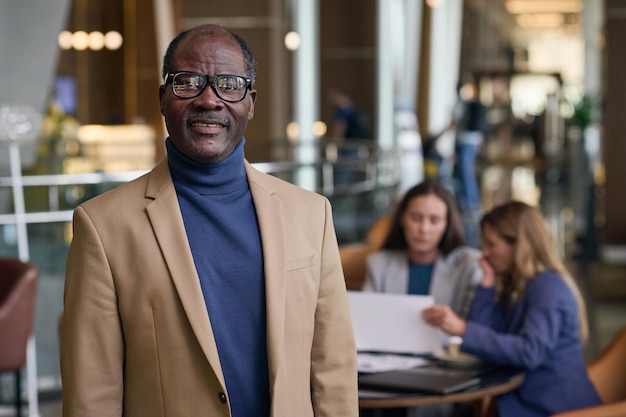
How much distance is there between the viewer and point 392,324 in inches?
149

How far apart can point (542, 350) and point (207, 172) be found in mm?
2121

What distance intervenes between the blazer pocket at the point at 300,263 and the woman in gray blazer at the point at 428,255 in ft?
8.00

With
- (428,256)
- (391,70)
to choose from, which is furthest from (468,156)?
(428,256)

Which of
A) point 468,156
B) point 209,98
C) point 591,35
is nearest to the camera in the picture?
point 209,98

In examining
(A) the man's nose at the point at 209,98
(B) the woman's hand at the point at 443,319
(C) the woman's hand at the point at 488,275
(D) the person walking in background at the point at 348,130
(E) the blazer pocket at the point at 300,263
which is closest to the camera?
(A) the man's nose at the point at 209,98

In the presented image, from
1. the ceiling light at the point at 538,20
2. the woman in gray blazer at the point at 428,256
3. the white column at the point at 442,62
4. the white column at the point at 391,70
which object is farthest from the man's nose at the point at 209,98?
the ceiling light at the point at 538,20

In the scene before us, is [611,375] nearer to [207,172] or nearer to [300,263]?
[300,263]

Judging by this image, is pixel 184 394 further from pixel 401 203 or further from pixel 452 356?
pixel 401 203

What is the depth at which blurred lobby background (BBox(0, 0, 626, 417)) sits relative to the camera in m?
8.30

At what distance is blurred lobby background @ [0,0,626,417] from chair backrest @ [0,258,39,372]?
0.82m

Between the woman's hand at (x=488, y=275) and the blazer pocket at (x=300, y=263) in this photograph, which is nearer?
the blazer pocket at (x=300, y=263)

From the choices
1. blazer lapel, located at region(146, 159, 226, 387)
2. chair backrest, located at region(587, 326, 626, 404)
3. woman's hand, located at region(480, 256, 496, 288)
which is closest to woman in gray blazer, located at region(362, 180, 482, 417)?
woman's hand, located at region(480, 256, 496, 288)

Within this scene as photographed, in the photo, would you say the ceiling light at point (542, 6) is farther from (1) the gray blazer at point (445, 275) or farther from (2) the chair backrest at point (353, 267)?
(1) the gray blazer at point (445, 275)

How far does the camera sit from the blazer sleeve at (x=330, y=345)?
2.03 m
